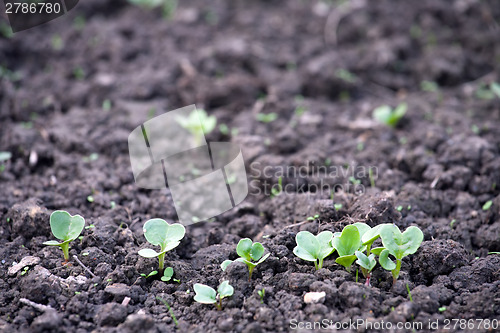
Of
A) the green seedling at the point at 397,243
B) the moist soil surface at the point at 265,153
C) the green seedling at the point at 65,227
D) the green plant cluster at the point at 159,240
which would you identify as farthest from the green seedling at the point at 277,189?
the green seedling at the point at 65,227

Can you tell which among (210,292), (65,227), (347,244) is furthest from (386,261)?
(65,227)

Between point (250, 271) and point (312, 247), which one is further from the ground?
point (312, 247)

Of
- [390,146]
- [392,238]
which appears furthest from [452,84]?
[392,238]

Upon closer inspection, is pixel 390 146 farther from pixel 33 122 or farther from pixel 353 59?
pixel 33 122

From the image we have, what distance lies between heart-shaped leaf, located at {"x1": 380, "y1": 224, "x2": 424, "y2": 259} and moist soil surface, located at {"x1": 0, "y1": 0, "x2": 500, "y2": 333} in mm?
139

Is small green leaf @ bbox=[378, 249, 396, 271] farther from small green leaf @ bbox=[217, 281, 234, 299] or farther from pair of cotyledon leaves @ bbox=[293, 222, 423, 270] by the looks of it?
small green leaf @ bbox=[217, 281, 234, 299]

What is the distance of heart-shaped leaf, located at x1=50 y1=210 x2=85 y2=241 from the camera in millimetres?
1952

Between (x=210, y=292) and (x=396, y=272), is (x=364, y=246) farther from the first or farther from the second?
(x=210, y=292)

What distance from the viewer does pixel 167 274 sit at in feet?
6.59

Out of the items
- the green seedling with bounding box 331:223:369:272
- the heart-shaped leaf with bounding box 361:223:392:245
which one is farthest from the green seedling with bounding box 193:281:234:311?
the heart-shaped leaf with bounding box 361:223:392:245

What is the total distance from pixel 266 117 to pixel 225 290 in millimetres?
1552

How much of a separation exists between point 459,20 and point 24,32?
12.0ft

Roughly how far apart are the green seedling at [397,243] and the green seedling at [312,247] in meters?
0.21

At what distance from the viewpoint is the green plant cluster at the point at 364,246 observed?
186cm
